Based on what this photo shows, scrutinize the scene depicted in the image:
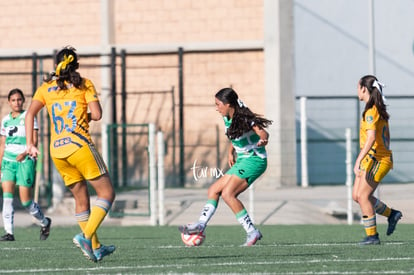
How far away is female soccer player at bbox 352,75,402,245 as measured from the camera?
12.8m

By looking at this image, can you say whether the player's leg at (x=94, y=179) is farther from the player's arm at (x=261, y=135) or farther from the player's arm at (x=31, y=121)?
the player's arm at (x=261, y=135)

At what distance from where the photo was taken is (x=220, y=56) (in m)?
33.5

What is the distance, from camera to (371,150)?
13.1 metres

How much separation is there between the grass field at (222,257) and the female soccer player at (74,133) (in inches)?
20.7

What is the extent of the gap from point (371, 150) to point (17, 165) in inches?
203

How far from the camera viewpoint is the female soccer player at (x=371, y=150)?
1276 cm

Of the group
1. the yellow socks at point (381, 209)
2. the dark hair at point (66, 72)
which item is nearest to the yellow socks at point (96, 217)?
the dark hair at point (66, 72)

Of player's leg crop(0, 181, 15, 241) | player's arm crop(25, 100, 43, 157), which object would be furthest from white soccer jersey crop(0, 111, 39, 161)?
player's arm crop(25, 100, 43, 157)

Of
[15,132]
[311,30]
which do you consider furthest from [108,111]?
[15,132]

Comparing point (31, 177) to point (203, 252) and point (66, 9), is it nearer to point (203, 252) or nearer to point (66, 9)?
point (203, 252)

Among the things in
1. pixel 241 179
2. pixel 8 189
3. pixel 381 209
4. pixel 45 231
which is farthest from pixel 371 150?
pixel 8 189

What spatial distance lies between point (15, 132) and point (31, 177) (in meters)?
0.65

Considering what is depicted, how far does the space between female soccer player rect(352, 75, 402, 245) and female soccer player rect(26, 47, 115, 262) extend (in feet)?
10.7

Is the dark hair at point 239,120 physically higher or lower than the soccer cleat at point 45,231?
higher
